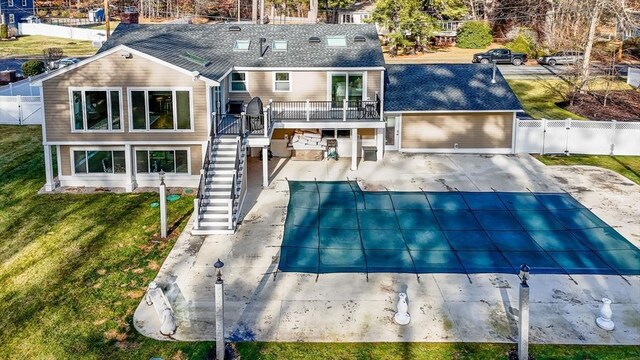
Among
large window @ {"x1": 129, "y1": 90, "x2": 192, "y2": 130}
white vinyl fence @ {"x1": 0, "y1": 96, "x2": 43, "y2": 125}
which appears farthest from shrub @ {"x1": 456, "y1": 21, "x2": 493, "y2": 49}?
large window @ {"x1": 129, "y1": 90, "x2": 192, "y2": 130}

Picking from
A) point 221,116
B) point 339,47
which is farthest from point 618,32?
point 221,116

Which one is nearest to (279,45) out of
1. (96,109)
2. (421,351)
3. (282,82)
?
(282,82)

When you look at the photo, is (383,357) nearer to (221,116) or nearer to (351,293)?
(351,293)

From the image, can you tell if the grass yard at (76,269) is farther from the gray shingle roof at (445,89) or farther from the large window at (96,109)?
the gray shingle roof at (445,89)

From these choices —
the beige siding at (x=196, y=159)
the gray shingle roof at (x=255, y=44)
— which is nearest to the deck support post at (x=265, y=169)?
the beige siding at (x=196, y=159)

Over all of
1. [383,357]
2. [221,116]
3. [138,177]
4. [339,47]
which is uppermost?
[339,47]

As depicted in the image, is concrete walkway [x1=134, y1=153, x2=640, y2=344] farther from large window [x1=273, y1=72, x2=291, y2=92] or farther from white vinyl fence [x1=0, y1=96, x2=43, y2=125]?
white vinyl fence [x1=0, y1=96, x2=43, y2=125]
